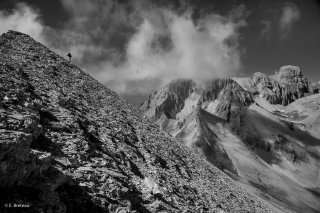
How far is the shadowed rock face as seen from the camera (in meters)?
18.2

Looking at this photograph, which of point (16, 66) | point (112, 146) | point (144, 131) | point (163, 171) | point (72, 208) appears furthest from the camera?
point (144, 131)

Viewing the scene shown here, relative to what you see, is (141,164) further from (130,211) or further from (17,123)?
(17,123)

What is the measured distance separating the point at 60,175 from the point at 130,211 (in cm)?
567

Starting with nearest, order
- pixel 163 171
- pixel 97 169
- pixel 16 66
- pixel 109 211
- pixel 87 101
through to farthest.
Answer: pixel 109 211
pixel 97 169
pixel 163 171
pixel 16 66
pixel 87 101

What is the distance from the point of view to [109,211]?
71.3 ft

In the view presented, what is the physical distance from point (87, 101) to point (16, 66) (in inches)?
402

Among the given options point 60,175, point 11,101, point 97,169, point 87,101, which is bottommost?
point 60,175

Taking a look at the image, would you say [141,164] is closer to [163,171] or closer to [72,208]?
[163,171]

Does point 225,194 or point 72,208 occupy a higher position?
point 225,194

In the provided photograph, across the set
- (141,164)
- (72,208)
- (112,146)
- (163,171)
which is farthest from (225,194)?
(72,208)

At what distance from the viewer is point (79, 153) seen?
2702cm

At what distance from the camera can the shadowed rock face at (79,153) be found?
59.8 ft

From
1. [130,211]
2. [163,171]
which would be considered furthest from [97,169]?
[163,171]

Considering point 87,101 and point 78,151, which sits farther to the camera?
point 87,101
